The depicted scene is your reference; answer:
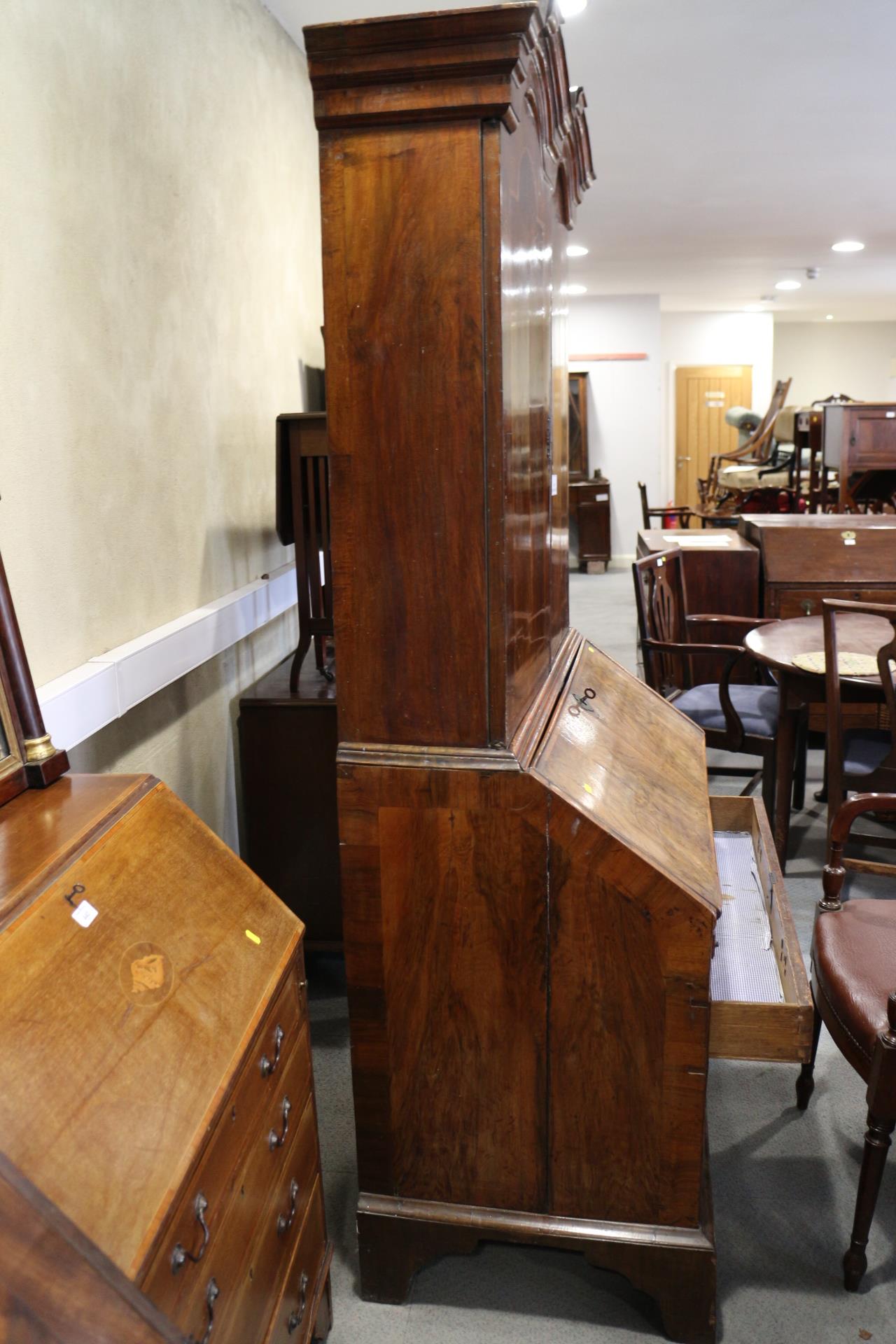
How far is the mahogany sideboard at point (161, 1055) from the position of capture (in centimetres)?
92

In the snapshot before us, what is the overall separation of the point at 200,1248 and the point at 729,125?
15.8 feet

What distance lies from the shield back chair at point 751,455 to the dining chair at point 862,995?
7.10m

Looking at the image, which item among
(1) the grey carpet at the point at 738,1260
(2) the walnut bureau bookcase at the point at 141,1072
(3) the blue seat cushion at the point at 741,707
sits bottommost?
(1) the grey carpet at the point at 738,1260

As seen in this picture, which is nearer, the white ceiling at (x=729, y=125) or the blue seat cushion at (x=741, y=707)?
the white ceiling at (x=729, y=125)

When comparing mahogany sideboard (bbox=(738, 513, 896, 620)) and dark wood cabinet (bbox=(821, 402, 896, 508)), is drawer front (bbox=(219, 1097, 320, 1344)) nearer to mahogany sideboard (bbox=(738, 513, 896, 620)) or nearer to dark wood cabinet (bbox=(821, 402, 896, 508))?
mahogany sideboard (bbox=(738, 513, 896, 620))

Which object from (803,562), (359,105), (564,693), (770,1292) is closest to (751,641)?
(803,562)

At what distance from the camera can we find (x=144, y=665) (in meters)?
2.03

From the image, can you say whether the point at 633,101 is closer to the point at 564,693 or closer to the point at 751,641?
the point at 751,641

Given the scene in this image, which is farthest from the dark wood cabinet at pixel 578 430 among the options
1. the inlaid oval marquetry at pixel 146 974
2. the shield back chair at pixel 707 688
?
the inlaid oval marquetry at pixel 146 974

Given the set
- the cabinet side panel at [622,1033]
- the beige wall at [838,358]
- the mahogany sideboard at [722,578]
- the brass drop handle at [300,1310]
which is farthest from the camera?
the beige wall at [838,358]

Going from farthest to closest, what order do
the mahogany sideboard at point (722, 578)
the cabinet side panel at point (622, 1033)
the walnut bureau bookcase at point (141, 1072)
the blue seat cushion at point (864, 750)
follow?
the mahogany sideboard at point (722, 578) → the blue seat cushion at point (864, 750) → the cabinet side panel at point (622, 1033) → the walnut bureau bookcase at point (141, 1072)

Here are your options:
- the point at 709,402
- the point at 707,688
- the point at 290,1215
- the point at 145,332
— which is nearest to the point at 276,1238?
the point at 290,1215

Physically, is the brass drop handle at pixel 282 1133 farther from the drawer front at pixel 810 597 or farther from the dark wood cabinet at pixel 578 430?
the dark wood cabinet at pixel 578 430

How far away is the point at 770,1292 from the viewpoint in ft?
5.79
